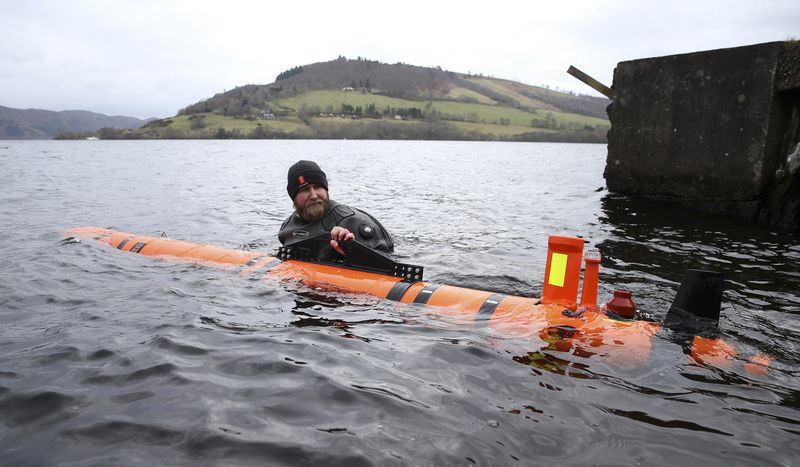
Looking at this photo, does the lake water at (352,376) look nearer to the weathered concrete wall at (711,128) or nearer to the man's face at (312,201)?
the man's face at (312,201)

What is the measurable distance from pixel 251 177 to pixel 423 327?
21972 millimetres

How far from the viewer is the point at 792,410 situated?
11.2 ft

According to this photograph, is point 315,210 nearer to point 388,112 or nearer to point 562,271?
point 562,271

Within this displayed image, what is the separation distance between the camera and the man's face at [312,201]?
703 cm

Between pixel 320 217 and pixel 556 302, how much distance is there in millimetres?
3347

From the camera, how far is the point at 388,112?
106m

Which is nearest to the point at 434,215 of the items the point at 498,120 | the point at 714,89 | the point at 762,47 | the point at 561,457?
the point at 714,89

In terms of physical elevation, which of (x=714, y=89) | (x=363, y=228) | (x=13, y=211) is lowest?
(x=13, y=211)

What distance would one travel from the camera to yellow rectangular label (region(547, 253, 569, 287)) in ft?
16.1

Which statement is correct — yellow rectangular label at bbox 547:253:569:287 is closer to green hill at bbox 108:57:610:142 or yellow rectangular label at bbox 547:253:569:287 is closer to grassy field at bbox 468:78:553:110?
green hill at bbox 108:57:610:142

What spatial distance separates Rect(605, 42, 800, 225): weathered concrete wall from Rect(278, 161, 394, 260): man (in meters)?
7.69

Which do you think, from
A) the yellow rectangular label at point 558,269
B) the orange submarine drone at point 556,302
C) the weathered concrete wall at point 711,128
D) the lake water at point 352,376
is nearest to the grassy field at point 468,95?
the weathered concrete wall at point 711,128

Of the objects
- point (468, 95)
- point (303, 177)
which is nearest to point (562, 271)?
point (303, 177)

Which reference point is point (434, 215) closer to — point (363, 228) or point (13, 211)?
point (363, 228)
